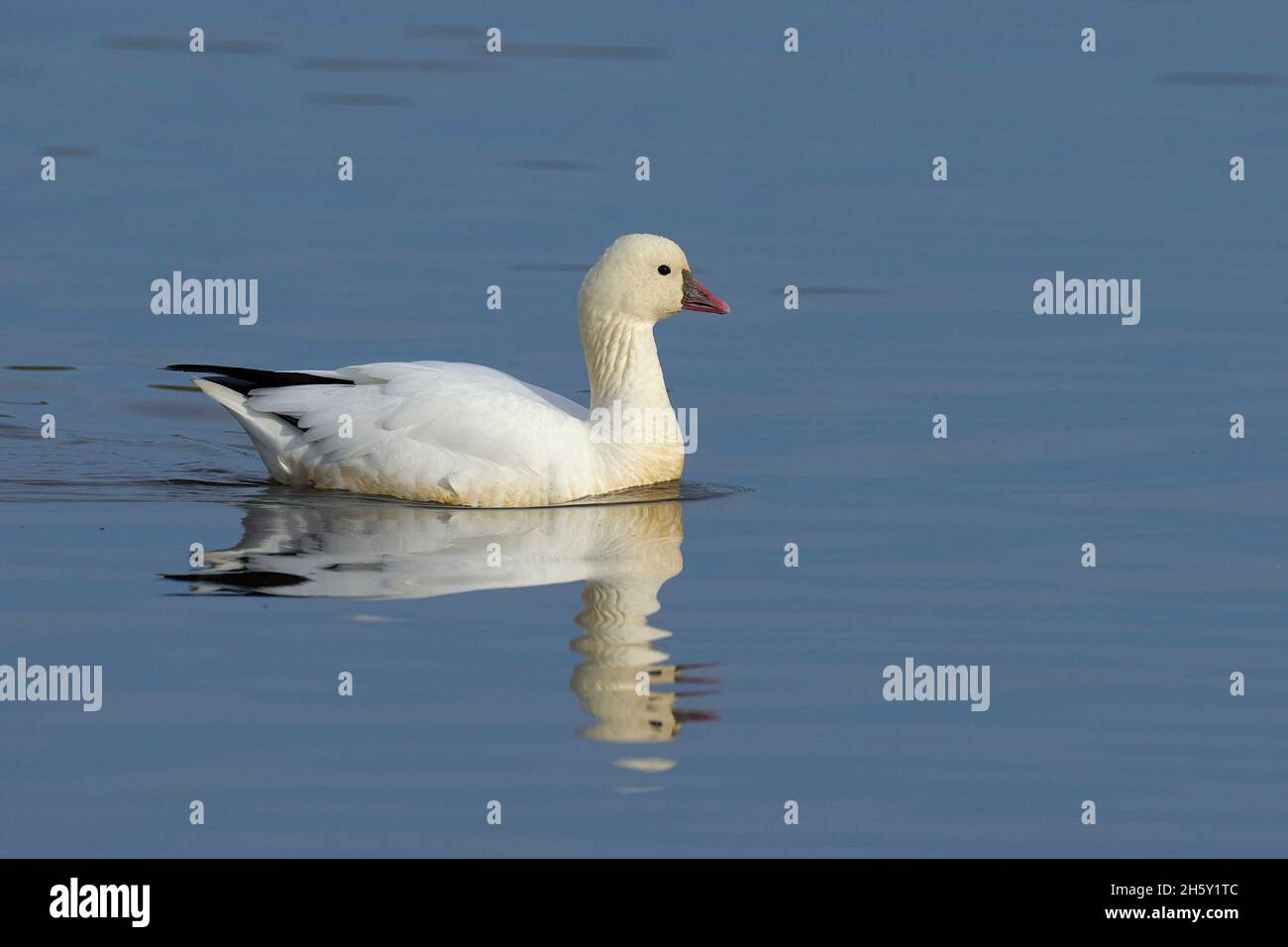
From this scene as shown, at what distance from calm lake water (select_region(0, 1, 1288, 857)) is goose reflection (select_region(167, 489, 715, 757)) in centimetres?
4

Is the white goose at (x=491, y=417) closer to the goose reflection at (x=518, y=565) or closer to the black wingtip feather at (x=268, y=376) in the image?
the black wingtip feather at (x=268, y=376)

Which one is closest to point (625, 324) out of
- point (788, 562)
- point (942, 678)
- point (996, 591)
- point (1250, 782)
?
point (788, 562)

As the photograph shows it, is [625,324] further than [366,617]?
Yes

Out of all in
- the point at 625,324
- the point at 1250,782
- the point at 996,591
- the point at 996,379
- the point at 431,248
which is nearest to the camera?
the point at 1250,782

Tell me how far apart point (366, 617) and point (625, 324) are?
3557 millimetres

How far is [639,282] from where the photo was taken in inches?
517

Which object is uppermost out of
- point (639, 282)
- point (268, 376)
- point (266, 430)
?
point (639, 282)

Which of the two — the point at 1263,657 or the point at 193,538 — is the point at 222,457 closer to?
the point at 193,538

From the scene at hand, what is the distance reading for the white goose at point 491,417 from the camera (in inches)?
490

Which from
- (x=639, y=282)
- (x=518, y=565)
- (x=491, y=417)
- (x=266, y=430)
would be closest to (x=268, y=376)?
(x=266, y=430)

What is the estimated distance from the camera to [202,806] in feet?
26.3

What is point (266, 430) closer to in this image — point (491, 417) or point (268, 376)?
point (268, 376)

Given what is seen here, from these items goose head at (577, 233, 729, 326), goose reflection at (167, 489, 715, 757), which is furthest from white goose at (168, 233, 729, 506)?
goose reflection at (167, 489, 715, 757)

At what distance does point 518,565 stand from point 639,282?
2547mm
